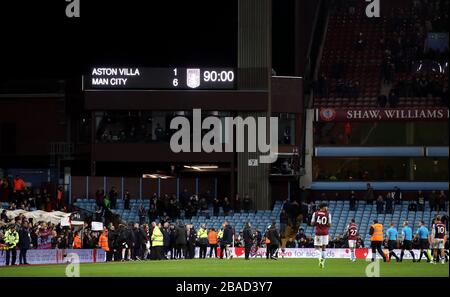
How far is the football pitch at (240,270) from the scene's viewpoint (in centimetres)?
3238

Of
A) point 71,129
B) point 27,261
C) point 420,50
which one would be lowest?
point 27,261

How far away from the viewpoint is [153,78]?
196 feet

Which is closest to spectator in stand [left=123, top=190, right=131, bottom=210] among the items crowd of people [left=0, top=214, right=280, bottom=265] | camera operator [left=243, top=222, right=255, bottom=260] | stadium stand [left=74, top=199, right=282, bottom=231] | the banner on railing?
stadium stand [left=74, top=199, right=282, bottom=231]

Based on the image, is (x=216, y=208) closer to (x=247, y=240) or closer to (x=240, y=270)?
(x=247, y=240)

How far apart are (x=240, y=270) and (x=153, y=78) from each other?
2664 centimetres

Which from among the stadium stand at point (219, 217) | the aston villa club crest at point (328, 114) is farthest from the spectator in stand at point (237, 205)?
the aston villa club crest at point (328, 114)

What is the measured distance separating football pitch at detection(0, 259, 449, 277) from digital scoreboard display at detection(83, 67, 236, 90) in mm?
20755

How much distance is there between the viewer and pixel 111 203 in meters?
56.8

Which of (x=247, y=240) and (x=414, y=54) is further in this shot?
(x=414, y=54)

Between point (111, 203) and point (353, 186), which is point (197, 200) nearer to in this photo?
point (111, 203)

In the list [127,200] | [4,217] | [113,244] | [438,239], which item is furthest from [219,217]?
[438,239]

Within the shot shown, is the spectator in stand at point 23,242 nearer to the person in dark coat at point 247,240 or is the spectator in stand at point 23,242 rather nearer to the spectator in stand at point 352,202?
the person in dark coat at point 247,240

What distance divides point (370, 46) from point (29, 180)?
2209 cm
